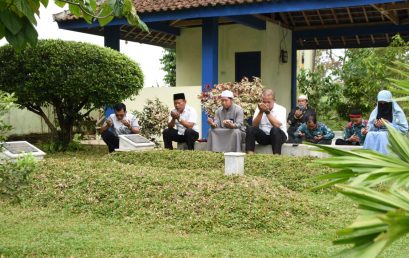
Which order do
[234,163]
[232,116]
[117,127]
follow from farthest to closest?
[117,127]
[232,116]
[234,163]

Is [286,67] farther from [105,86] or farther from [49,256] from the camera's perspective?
[49,256]

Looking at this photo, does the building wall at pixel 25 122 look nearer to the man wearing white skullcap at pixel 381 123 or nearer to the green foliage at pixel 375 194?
the man wearing white skullcap at pixel 381 123

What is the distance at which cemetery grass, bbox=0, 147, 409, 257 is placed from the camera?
511 centimetres

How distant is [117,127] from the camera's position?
466 inches

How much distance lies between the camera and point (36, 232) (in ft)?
18.8

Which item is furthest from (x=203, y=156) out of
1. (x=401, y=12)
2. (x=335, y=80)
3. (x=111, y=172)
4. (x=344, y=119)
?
(x=335, y=80)

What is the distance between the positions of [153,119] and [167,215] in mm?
6653

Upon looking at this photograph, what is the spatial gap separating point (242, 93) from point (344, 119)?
9.16m

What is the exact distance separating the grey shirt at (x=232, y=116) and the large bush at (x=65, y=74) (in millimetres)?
2315

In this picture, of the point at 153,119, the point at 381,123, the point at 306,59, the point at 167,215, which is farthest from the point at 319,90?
the point at 306,59

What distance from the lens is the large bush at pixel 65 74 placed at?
1133cm

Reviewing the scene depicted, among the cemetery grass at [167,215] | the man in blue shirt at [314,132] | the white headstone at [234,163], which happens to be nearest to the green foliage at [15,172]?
the cemetery grass at [167,215]

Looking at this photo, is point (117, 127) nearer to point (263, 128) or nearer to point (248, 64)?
point (263, 128)

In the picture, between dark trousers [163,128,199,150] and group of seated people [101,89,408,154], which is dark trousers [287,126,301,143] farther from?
dark trousers [163,128,199,150]
